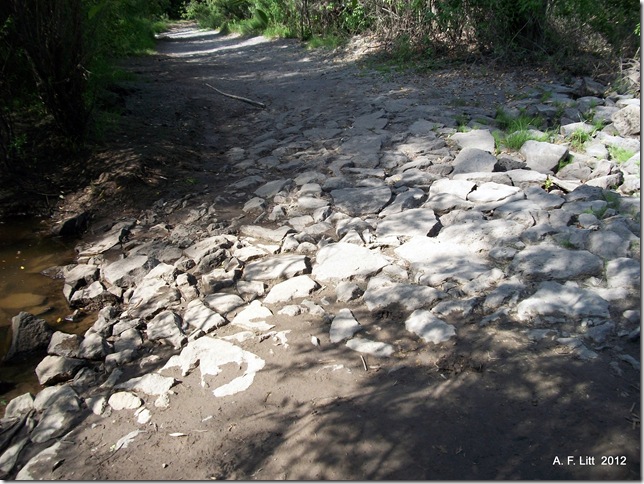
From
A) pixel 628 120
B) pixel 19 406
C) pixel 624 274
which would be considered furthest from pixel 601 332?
A: pixel 628 120

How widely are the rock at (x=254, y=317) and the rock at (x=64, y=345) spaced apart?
0.98 meters

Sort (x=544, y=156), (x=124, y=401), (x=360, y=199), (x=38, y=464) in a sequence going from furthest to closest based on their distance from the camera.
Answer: (x=544, y=156) < (x=360, y=199) < (x=124, y=401) < (x=38, y=464)

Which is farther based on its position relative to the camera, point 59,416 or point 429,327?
point 429,327

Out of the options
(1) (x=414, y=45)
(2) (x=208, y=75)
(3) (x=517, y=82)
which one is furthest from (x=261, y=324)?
(2) (x=208, y=75)

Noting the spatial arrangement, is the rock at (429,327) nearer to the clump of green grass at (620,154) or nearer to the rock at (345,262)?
the rock at (345,262)

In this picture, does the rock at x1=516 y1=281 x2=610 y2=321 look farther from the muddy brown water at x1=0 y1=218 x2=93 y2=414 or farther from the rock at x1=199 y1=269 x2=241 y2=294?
the muddy brown water at x1=0 y1=218 x2=93 y2=414

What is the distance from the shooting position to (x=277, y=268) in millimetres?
3410

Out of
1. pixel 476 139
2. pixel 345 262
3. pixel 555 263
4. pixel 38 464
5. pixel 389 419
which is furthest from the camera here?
pixel 476 139

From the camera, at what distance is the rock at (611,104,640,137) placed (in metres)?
4.94

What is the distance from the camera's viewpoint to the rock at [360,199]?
4047mm

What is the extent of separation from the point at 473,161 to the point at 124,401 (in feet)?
11.3

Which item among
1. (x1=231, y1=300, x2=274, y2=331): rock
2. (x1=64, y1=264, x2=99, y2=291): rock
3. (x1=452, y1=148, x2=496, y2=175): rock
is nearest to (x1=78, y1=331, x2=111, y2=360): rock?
(x1=231, y1=300, x2=274, y2=331): rock

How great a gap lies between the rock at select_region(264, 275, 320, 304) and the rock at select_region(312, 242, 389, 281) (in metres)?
0.09

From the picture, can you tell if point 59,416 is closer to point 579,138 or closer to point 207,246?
point 207,246
